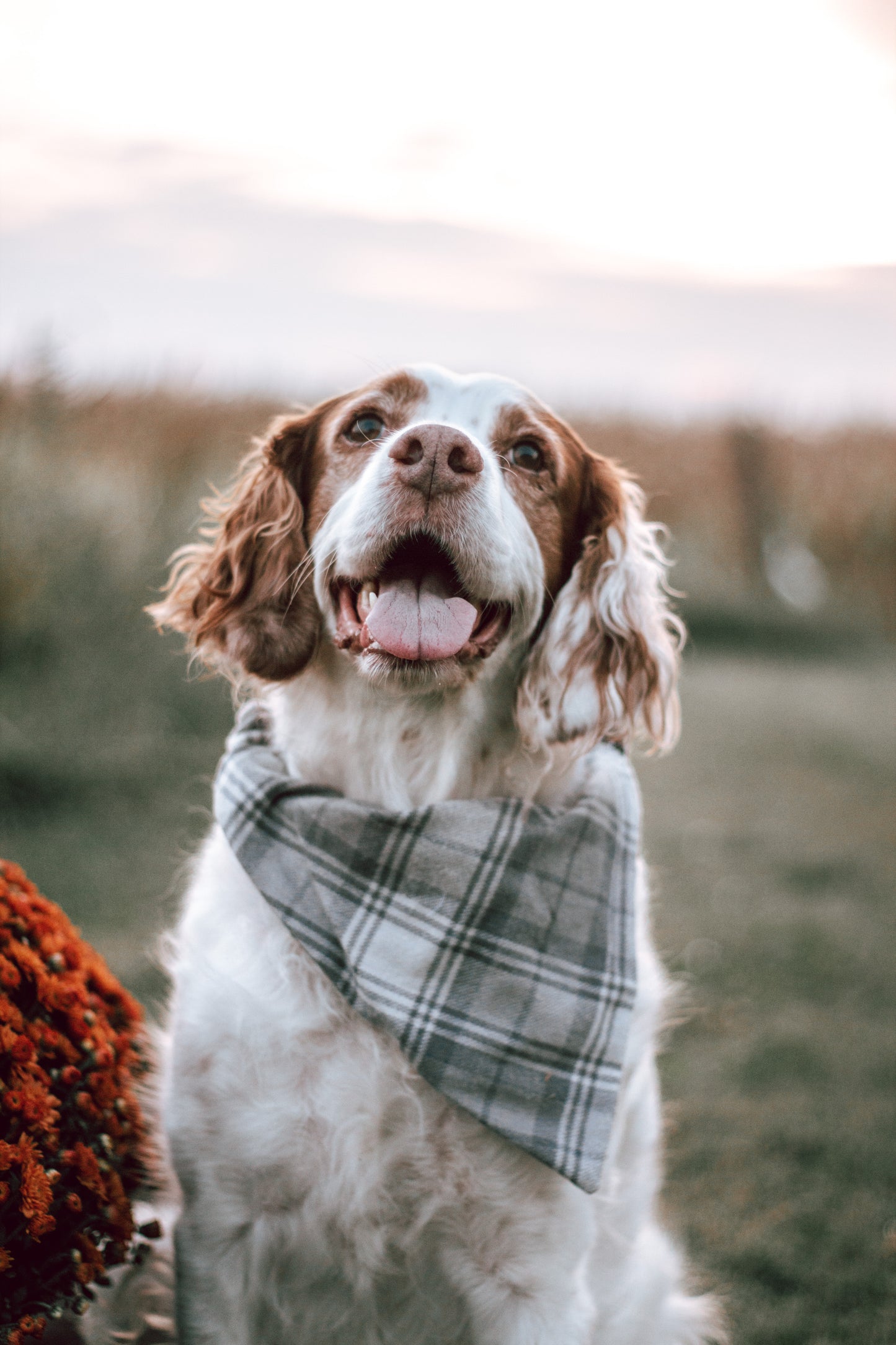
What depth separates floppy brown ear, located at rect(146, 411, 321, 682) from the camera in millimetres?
2145

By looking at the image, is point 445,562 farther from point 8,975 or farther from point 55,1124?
point 55,1124

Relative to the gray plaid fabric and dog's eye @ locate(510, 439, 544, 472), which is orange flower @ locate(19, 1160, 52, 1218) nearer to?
the gray plaid fabric

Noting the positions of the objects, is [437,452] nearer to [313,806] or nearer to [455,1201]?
[313,806]

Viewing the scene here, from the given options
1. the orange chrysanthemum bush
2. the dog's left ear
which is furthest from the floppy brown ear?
the orange chrysanthemum bush

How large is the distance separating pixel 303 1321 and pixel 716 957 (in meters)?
3.05

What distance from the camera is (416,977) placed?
1919mm

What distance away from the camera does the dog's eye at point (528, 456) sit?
221cm

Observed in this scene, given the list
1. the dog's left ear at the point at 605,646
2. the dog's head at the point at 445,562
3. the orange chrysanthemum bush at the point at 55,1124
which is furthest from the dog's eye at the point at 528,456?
the orange chrysanthemum bush at the point at 55,1124

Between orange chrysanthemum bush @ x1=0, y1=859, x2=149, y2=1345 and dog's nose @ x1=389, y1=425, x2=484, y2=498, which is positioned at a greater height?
dog's nose @ x1=389, y1=425, x2=484, y2=498

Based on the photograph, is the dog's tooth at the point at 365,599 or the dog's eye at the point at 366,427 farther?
the dog's eye at the point at 366,427

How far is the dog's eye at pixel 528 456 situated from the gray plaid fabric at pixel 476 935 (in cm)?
69

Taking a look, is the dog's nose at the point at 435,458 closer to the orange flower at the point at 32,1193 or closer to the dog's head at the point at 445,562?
the dog's head at the point at 445,562

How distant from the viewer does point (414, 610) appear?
193cm

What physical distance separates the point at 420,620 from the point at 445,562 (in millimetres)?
125
